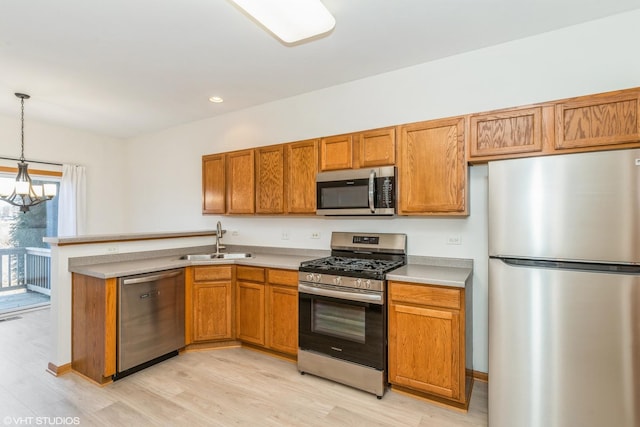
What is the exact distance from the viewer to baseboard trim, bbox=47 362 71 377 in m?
2.83

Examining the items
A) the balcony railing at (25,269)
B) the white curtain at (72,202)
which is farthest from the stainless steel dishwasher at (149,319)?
the balcony railing at (25,269)

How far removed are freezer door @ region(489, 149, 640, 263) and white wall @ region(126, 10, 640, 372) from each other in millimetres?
758

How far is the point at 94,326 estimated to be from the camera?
272cm

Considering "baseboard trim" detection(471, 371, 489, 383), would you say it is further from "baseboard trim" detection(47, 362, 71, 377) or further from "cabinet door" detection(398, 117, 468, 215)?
"baseboard trim" detection(47, 362, 71, 377)

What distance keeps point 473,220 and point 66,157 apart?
19.1 ft

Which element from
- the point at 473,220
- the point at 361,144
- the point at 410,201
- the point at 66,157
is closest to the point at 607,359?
the point at 473,220

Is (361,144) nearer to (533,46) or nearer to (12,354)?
(533,46)

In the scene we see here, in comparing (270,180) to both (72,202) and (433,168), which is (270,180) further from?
(72,202)

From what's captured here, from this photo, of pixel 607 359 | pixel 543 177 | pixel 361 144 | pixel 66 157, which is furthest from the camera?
pixel 66 157

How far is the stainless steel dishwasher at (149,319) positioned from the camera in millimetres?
2725

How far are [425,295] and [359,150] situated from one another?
143 centimetres

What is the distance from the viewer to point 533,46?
8.27ft

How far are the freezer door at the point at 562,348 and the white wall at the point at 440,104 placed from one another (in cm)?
84

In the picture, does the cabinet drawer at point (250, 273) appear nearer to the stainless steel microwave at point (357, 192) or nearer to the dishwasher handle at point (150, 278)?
the dishwasher handle at point (150, 278)
